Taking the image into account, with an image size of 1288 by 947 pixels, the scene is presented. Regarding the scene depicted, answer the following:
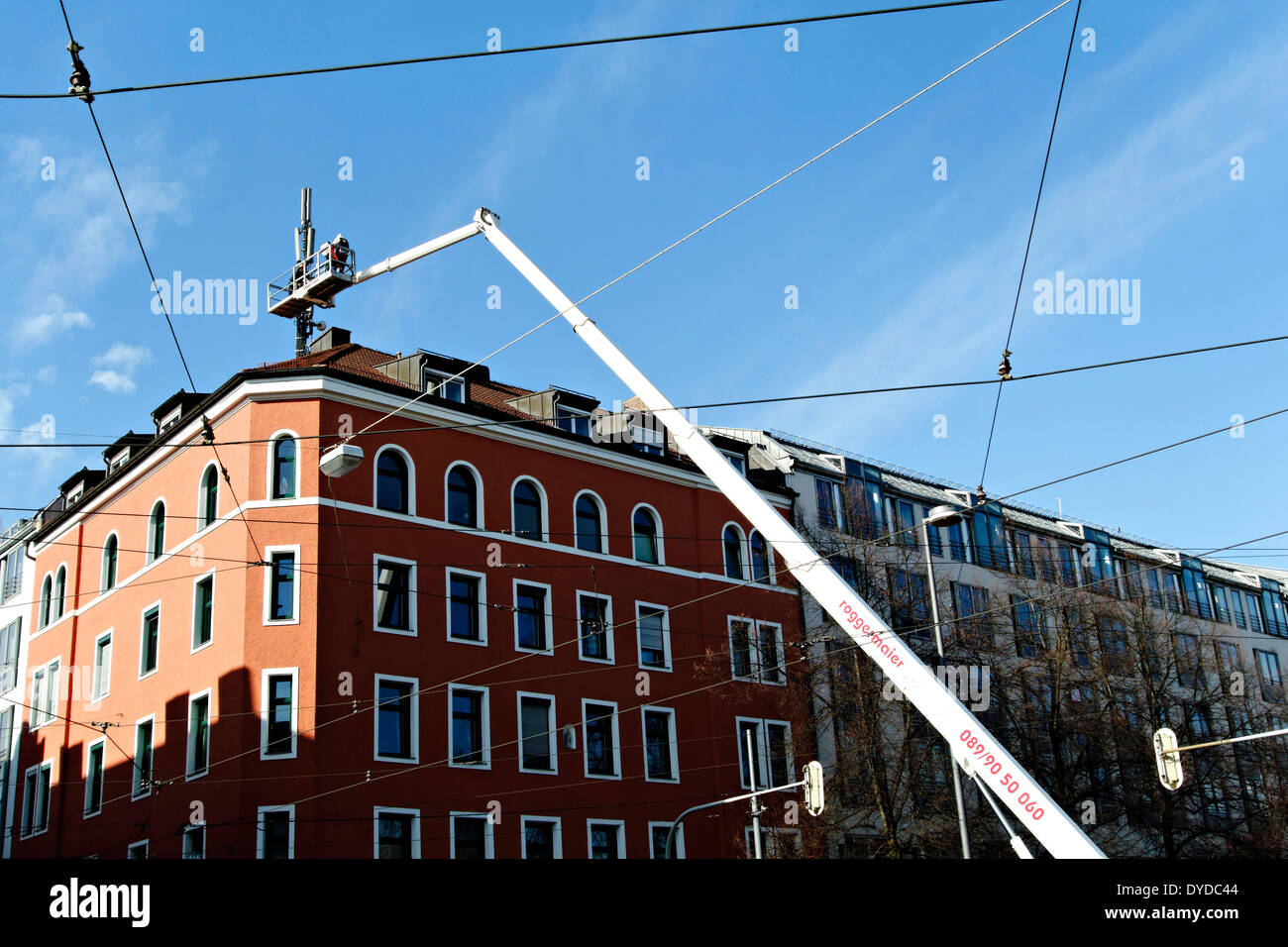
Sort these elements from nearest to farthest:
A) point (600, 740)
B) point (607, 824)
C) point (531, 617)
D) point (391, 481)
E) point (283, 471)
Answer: point (283, 471) < point (391, 481) < point (607, 824) < point (531, 617) < point (600, 740)

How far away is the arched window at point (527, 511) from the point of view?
141 ft

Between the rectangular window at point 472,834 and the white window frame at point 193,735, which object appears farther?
the rectangular window at point 472,834

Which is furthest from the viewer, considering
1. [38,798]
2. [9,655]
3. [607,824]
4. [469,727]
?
[9,655]

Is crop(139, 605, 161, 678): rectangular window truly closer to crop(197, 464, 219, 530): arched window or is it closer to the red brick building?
the red brick building

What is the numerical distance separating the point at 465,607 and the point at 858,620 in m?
22.6

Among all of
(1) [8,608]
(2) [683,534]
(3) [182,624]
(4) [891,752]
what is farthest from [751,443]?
(1) [8,608]

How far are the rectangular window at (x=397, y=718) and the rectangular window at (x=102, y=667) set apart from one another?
11.3 meters

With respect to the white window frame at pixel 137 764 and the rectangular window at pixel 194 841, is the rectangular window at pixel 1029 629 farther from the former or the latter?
the white window frame at pixel 137 764

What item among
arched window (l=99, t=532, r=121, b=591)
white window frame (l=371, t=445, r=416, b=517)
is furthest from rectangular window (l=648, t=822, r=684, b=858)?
arched window (l=99, t=532, r=121, b=591)

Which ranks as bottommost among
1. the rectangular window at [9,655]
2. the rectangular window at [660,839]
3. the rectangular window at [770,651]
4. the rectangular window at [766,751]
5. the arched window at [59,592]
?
the rectangular window at [660,839]

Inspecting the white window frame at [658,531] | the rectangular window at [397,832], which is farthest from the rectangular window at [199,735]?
the white window frame at [658,531]

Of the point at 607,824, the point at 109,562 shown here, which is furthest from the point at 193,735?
the point at 607,824

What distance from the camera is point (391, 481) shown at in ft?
133

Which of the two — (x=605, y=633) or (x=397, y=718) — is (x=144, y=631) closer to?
(x=397, y=718)
